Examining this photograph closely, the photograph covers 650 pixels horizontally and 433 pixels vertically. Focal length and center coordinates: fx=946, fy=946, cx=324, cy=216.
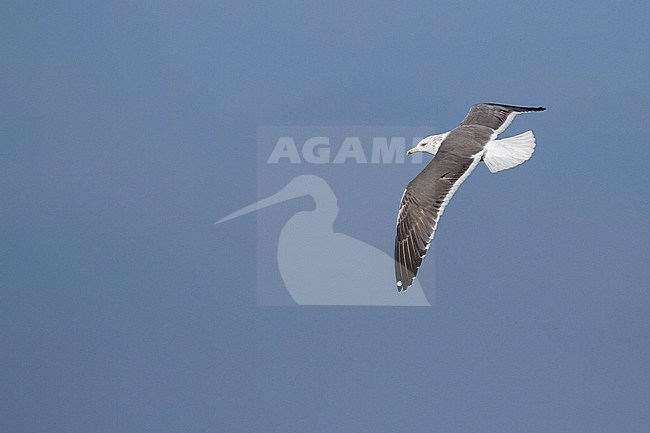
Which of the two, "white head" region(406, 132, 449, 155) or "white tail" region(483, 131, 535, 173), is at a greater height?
"white head" region(406, 132, 449, 155)

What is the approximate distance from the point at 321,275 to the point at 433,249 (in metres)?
0.38

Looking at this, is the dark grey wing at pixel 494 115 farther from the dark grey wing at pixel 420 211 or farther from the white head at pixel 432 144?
the dark grey wing at pixel 420 211

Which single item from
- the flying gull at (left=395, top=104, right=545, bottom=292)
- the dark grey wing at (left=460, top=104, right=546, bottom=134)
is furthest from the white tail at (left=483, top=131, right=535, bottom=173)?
the dark grey wing at (left=460, top=104, right=546, bottom=134)

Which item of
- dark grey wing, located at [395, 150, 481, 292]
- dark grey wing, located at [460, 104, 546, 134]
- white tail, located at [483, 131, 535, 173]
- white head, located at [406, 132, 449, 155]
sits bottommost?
dark grey wing, located at [395, 150, 481, 292]

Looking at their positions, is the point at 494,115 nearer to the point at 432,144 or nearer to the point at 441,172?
the point at 432,144

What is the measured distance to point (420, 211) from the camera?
95.7 inches

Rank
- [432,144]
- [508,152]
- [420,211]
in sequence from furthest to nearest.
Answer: [432,144] → [508,152] → [420,211]

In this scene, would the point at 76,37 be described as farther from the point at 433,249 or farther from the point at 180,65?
the point at 433,249

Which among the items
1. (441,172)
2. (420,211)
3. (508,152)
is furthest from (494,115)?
(420,211)

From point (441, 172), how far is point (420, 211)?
125 mm

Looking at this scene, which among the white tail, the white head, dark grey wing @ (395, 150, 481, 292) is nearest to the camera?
dark grey wing @ (395, 150, 481, 292)

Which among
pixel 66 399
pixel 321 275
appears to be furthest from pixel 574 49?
pixel 66 399

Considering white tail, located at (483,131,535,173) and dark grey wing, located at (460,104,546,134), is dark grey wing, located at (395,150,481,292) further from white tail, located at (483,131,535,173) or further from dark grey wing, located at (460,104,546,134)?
dark grey wing, located at (460,104,546,134)

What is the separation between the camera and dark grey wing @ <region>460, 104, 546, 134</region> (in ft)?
8.93
